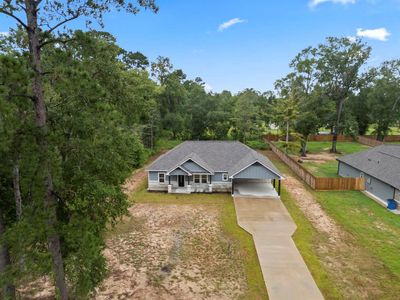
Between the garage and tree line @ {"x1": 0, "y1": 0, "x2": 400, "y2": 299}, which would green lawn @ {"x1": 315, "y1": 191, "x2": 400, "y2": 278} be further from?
tree line @ {"x1": 0, "y1": 0, "x2": 400, "y2": 299}

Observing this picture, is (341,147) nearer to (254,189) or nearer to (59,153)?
(254,189)

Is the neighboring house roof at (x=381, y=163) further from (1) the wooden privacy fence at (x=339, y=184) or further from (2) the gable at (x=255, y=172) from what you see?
(2) the gable at (x=255, y=172)

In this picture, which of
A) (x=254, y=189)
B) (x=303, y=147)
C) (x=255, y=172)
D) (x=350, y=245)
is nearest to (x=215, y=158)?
(x=254, y=189)

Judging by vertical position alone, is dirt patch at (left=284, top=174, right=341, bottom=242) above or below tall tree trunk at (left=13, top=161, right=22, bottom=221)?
below

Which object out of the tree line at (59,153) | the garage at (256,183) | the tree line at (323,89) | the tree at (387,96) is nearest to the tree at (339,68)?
the tree line at (323,89)

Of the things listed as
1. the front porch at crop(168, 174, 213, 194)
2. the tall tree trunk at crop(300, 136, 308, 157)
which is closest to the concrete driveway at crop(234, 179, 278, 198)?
the front porch at crop(168, 174, 213, 194)

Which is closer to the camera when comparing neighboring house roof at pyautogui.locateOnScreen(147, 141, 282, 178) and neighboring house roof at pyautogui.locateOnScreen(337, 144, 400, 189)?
neighboring house roof at pyautogui.locateOnScreen(337, 144, 400, 189)

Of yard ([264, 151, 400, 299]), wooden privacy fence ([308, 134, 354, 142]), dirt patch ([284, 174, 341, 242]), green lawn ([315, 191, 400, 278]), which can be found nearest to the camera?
yard ([264, 151, 400, 299])

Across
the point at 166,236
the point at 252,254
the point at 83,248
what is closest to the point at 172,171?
the point at 166,236
